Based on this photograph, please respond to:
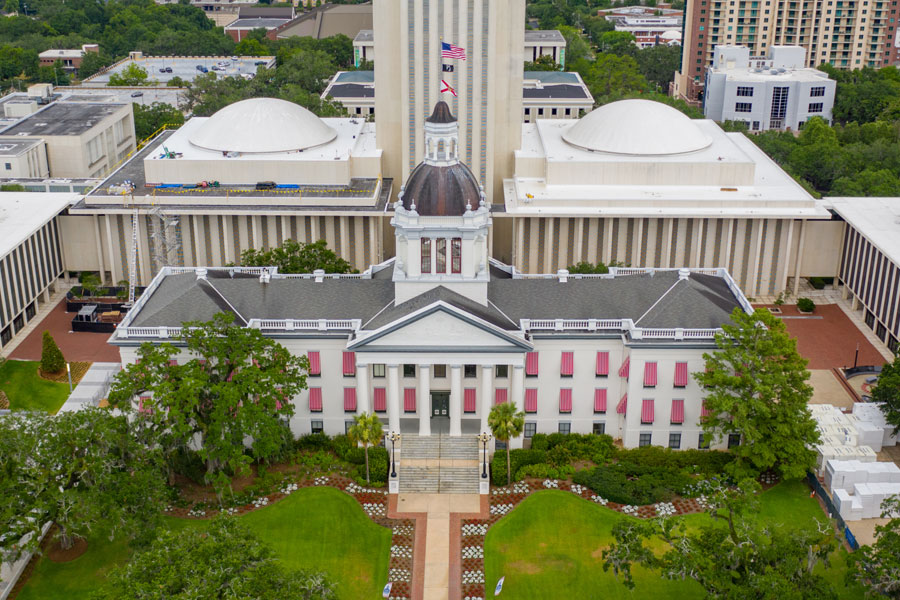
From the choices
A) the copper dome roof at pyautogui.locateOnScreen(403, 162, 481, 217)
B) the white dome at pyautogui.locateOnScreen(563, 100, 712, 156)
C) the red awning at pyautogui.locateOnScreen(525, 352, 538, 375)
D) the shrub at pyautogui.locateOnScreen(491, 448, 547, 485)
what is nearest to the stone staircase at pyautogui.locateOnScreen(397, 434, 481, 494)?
the shrub at pyautogui.locateOnScreen(491, 448, 547, 485)

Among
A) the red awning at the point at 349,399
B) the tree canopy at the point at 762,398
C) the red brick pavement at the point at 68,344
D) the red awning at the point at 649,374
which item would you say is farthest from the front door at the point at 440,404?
the red brick pavement at the point at 68,344

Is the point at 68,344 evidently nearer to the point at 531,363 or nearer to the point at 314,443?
the point at 314,443

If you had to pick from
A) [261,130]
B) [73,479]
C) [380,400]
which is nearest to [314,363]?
[380,400]

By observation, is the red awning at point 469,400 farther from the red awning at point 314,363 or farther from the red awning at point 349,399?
the red awning at point 314,363

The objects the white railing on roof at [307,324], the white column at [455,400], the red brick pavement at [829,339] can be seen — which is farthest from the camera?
the red brick pavement at [829,339]

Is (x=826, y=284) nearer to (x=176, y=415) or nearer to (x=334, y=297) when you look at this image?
(x=334, y=297)

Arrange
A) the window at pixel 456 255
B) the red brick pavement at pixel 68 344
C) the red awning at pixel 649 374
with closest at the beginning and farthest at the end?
the red awning at pixel 649 374
the window at pixel 456 255
the red brick pavement at pixel 68 344
